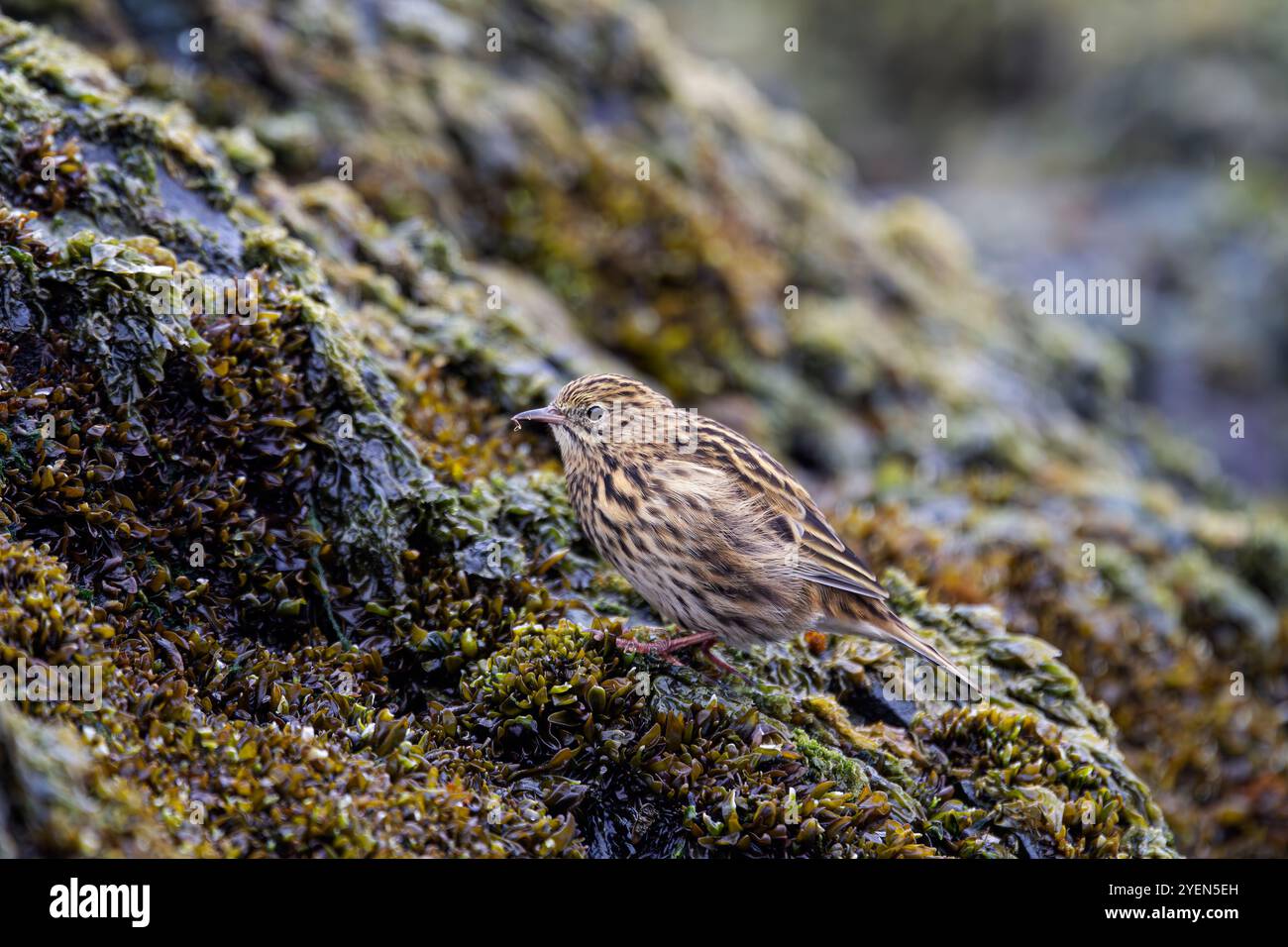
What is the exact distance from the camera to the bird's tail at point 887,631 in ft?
21.9

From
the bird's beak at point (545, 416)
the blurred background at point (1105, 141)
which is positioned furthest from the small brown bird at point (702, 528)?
the blurred background at point (1105, 141)

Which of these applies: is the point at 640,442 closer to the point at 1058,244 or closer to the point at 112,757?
the point at 112,757

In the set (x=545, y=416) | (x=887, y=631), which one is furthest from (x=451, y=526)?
(x=887, y=631)

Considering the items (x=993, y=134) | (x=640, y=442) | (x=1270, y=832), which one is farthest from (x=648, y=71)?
(x=993, y=134)

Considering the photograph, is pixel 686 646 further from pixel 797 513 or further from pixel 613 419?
pixel 613 419

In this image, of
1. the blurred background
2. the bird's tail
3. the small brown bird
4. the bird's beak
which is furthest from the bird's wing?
the blurred background

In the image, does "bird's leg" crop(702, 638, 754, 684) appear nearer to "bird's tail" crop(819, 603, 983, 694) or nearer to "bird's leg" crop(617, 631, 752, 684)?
"bird's leg" crop(617, 631, 752, 684)

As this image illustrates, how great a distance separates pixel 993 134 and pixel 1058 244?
6.89m

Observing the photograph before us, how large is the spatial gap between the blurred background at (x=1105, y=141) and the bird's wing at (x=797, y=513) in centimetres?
1071

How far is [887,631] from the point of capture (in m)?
6.74

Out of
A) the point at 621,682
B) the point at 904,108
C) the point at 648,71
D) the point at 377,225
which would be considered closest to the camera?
the point at 621,682

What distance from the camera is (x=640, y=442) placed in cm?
685

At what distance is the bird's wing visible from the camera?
6.64 meters

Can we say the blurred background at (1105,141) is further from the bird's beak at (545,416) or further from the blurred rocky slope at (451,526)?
the bird's beak at (545,416)
